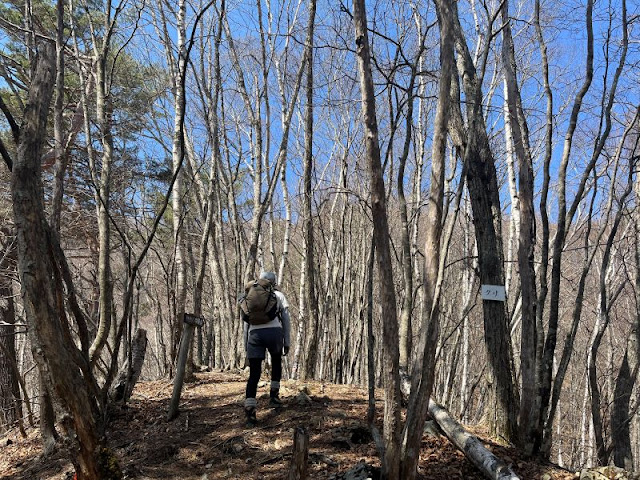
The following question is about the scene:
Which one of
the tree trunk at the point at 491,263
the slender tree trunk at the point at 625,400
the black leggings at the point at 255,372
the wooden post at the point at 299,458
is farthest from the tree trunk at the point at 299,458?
the slender tree trunk at the point at 625,400

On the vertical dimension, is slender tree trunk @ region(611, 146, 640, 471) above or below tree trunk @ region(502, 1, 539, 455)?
below

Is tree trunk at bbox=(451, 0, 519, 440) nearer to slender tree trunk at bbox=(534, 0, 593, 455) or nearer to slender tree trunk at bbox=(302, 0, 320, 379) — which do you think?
slender tree trunk at bbox=(534, 0, 593, 455)

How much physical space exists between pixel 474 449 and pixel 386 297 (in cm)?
153

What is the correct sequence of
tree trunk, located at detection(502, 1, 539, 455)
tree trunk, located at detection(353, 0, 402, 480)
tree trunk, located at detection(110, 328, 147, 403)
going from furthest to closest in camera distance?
tree trunk, located at detection(110, 328, 147, 403) → tree trunk, located at detection(502, 1, 539, 455) → tree trunk, located at detection(353, 0, 402, 480)

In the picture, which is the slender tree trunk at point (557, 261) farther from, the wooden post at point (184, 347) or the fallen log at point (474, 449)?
the wooden post at point (184, 347)

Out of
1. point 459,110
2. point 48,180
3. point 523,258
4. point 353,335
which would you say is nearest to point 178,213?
point 48,180

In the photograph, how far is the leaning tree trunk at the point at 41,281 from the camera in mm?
2736

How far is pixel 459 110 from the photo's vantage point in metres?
4.63

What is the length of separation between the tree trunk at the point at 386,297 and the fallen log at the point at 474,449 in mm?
847

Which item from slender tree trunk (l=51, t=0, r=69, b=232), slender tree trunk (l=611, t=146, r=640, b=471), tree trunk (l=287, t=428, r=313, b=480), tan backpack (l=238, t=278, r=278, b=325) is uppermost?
slender tree trunk (l=51, t=0, r=69, b=232)

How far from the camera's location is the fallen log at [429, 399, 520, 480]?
3088mm

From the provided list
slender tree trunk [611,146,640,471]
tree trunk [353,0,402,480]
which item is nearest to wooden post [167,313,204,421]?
tree trunk [353,0,402,480]

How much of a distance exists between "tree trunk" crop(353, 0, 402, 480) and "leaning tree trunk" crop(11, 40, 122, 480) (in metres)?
1.91

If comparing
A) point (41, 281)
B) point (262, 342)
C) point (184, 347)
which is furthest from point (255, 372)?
point (41, 281)
